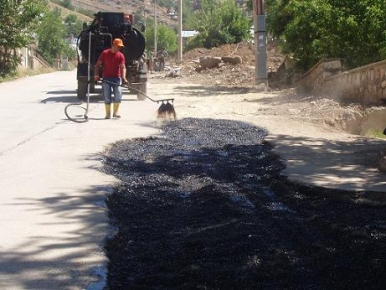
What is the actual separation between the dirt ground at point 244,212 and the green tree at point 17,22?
27.9 m

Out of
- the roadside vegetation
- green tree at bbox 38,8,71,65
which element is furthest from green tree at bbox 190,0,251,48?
the roadside vegetation

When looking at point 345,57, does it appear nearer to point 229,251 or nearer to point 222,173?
point 222,173

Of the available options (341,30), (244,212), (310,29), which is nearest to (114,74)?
(341,30)

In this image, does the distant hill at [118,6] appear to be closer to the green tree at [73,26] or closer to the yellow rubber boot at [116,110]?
the green tree at [73,26]

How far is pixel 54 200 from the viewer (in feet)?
25.3

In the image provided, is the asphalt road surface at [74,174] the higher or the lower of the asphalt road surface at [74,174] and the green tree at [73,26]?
the lower

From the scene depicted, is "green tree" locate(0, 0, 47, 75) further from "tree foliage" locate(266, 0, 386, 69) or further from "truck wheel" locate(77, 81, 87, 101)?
"tree foliage" locate(266, 0, 386, 69)

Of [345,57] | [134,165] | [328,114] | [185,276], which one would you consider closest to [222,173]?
[134,165]

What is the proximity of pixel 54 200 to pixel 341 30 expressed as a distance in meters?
14.6

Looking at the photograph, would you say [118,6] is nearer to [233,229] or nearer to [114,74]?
[114,74]

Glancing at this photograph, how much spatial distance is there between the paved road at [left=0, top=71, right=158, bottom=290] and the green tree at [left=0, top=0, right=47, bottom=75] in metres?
25.9

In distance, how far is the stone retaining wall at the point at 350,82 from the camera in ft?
55.4

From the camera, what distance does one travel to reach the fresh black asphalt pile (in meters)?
5.35

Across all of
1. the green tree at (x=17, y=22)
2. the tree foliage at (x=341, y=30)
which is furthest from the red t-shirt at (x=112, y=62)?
the green tree at (x=17, y=22)
